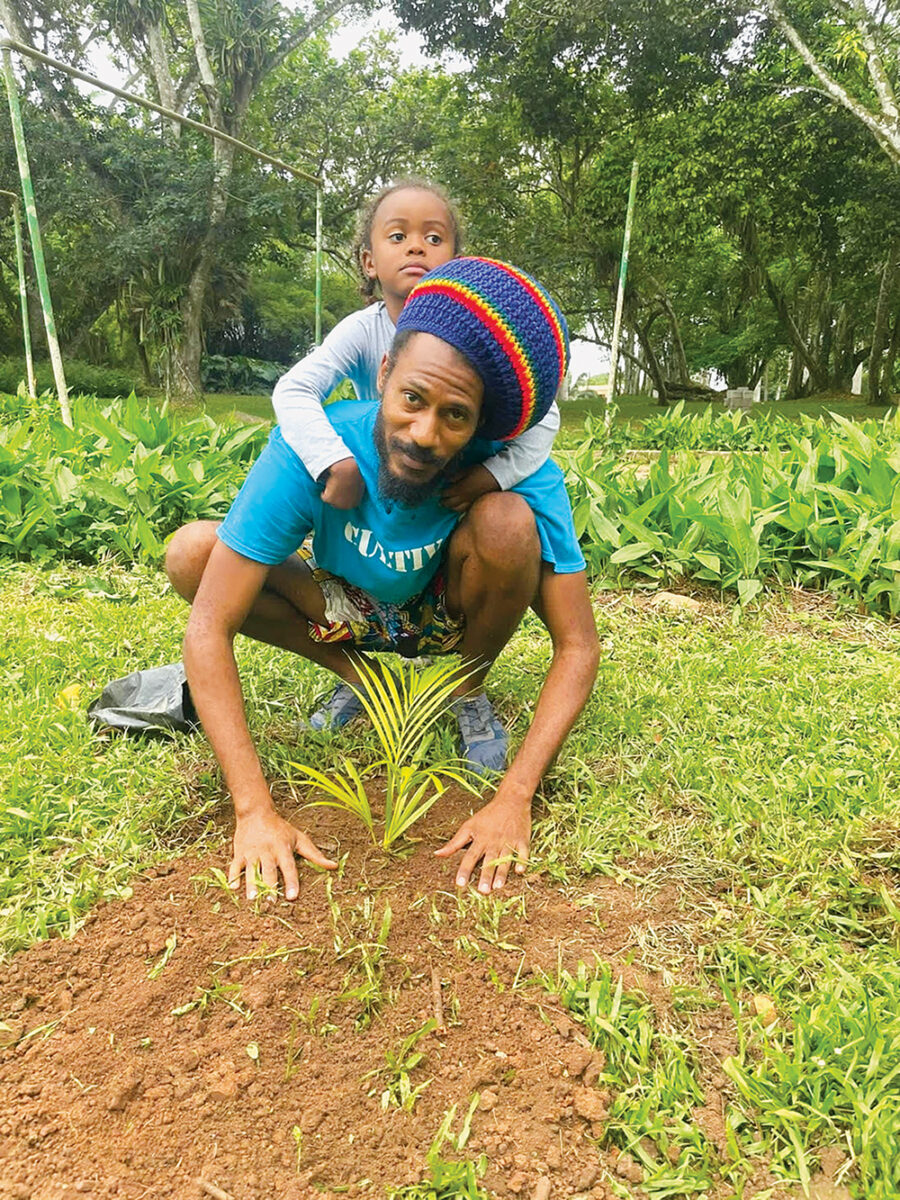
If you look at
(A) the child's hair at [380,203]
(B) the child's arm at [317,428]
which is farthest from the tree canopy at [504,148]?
(B) the child's arm at [317,428]

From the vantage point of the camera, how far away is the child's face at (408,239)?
2330 millimetres

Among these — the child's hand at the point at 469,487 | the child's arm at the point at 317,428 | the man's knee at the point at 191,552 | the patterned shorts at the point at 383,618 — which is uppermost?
the child's arm at the point at 317,428

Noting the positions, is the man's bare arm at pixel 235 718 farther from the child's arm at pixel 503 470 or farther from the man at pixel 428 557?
the child's arm at pixel 503 470

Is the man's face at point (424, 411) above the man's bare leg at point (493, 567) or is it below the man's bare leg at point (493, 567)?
above

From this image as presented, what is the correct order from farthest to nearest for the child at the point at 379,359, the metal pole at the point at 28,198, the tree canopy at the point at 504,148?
1. the tree canopy at the point at 504,148
2. the metal pole at the point at 28,198
3. the child at the point at 379,359

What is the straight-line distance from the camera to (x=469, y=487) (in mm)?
1862

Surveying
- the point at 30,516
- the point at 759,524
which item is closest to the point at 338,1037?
the point at 759,524

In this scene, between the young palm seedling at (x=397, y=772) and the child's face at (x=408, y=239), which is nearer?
the young palm seedling at (x=397, y=772)

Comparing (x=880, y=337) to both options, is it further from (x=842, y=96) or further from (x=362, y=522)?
(x=362, y=522)

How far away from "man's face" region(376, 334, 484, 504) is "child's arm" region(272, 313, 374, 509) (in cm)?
9

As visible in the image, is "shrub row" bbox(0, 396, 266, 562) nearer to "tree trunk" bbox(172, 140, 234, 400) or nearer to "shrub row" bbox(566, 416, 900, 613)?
"shrub row" bbox(566, 416, 900, 613)

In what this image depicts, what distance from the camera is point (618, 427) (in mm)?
7395

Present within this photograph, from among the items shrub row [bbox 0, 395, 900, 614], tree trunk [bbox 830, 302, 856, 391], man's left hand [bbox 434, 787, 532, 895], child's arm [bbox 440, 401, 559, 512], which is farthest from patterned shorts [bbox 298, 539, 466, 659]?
tree trunk [bbox 830, 302, 856, 391]

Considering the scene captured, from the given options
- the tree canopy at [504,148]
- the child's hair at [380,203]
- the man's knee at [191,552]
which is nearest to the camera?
the man's knee at [191,552]
